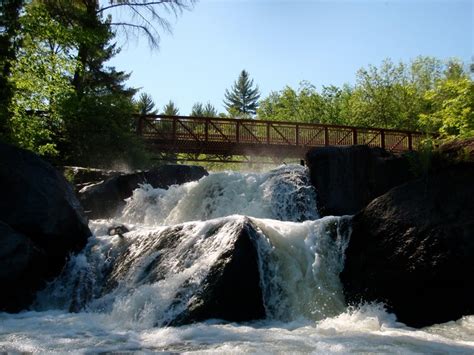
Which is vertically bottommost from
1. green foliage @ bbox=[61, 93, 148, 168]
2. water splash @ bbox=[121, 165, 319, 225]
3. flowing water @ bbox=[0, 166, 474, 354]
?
flowing water @ bbox=[0, 166, 474, 354]

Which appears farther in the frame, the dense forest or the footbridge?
the footbridge

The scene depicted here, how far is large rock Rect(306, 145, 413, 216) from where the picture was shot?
39.8ft

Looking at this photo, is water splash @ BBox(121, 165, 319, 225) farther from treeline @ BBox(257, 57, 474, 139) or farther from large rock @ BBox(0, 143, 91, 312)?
treeline @ BBox(257, 57, 474, 139)

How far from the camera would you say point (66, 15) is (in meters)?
19.4

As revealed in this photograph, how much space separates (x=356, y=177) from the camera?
40.1 feet

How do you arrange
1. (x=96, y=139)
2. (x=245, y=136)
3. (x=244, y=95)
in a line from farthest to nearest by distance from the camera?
(x=244, y=95), (x=245, y=136), (x=96, y=139)

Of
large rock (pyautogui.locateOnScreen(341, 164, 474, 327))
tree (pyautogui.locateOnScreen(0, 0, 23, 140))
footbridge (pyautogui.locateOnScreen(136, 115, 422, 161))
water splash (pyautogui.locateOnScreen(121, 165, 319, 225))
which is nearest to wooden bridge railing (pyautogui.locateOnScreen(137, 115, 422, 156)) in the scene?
footbridge (pyautogui.locateOnScreen(136, 115, 422, 161))

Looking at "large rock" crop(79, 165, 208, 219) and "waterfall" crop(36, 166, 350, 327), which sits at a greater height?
"large rock" crop(79, 165, 208, 219)

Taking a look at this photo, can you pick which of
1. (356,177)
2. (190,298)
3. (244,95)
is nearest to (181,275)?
(190,298)

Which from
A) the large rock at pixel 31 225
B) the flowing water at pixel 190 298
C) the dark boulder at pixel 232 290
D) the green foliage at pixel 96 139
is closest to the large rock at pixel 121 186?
the green foliage at pixel 96 139

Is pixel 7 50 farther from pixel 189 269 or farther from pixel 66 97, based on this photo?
pixel 189 269

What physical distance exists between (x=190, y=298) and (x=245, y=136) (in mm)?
16099

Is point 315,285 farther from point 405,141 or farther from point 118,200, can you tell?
point 405,141

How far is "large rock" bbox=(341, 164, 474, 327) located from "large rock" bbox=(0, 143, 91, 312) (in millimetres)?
5137
